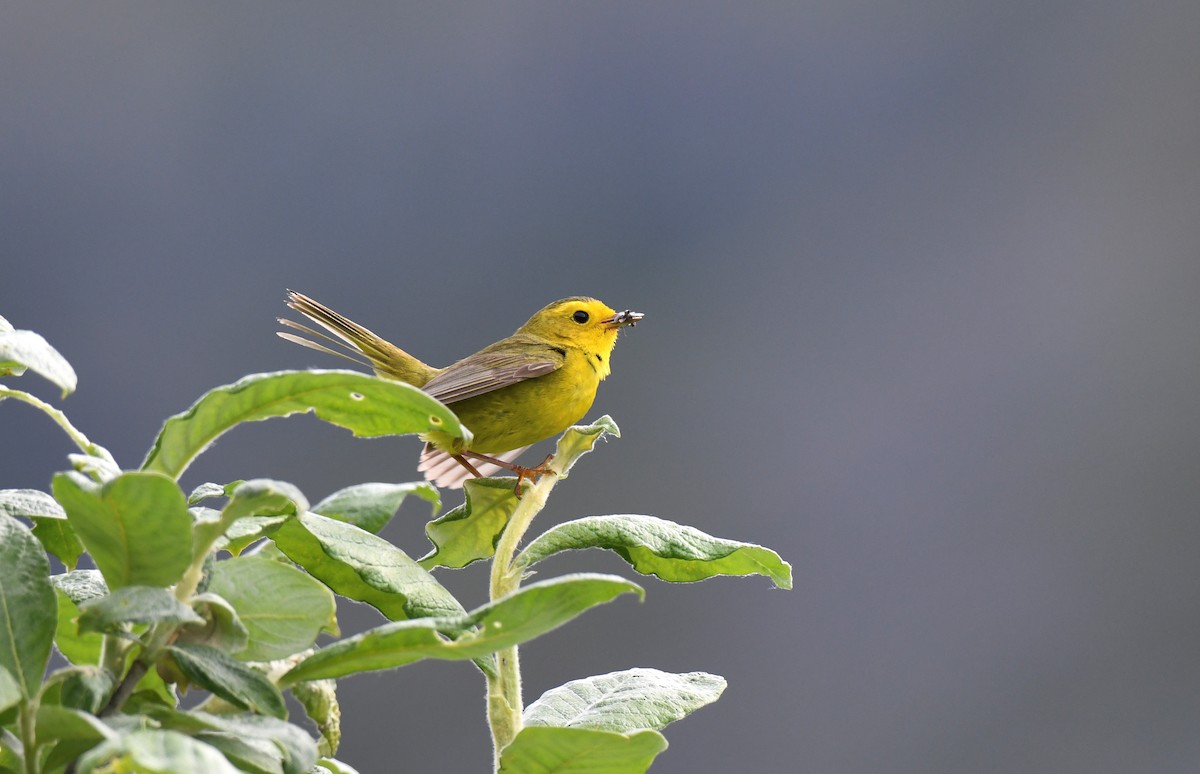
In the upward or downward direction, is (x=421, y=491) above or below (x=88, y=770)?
above

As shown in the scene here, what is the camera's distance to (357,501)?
0.67 meters

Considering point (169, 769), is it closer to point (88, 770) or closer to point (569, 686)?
point (88, 770)

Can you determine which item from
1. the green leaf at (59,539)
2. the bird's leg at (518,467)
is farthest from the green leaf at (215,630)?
the bird's leg at (518,467)

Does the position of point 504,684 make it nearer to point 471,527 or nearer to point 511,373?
point 471,527

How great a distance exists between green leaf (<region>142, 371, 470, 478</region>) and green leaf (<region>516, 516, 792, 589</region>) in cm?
13

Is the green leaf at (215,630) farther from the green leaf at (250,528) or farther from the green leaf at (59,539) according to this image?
the green leaf at (59,539)

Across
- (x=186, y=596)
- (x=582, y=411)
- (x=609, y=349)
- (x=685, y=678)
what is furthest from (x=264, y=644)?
(x=609, y=349)

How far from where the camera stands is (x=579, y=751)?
56cm

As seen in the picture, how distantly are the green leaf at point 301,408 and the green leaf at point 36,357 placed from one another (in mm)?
52

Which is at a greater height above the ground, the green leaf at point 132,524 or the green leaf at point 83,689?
the green leaf at point 132,524

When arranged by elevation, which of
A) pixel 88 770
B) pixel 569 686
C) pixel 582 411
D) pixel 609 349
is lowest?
pixel 88 770

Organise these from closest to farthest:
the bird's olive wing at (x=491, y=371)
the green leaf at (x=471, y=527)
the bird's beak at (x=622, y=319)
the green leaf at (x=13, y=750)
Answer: the green leaf at (x=13, y=750) → the green leaf at (x=471, y=527) → the bird's olive wing at (x=491, y=371) → the bird's beak at (x=622, y=319)

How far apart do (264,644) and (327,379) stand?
12 cm

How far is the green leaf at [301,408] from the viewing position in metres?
0.52
